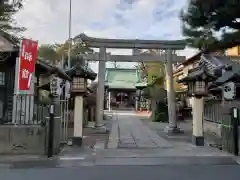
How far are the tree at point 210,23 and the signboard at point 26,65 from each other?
19.5 feet

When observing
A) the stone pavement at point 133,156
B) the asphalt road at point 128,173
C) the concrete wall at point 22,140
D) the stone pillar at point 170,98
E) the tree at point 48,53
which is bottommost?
the asphalt road at point 128,173

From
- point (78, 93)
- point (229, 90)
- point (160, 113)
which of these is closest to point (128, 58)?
point (78, 93)

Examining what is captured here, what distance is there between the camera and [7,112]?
54.9ft

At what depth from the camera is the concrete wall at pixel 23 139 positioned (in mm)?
11977

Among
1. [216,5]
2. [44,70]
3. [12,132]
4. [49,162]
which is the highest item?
[216,5]

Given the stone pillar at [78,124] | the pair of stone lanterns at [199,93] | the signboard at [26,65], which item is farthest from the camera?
the pair of stone lanterns at [199,93]

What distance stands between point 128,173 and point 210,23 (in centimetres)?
603

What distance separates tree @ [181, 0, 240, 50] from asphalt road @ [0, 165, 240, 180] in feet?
14.1

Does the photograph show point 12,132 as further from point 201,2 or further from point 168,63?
point 168,63

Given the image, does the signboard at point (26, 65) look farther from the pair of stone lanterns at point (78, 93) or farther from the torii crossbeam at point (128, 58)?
the torii crossbeam at point (128, 58)

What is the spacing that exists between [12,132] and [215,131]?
40.0 ft

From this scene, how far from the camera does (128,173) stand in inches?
356

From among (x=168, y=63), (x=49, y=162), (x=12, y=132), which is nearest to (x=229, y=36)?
(x=49, y=162)

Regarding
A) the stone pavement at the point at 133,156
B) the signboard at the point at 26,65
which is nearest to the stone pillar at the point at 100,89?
the stone pavement at the point at 133,156
